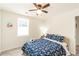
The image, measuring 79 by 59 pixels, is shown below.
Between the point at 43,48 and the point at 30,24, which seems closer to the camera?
the point at 43,48

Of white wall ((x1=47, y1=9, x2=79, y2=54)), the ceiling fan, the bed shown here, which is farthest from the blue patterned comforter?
the ceiling fan

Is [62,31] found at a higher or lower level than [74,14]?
lower

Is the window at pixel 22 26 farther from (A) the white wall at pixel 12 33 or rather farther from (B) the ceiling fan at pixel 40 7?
(B) the ceiling fan at pixel 40 7

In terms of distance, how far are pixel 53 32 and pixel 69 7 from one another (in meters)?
Answer: 0.33

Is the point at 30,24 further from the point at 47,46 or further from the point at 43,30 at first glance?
the point at 47,46

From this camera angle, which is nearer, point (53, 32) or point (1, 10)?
point (1, 10)

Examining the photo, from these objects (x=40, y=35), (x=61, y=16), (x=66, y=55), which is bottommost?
(x=66, y=55)

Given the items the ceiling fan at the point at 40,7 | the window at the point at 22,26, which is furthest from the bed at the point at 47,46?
the ceiling fan at the point at 40,7

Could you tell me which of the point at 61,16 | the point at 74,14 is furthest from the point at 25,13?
the point at 74,14

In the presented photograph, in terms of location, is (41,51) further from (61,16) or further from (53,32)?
(61,16)

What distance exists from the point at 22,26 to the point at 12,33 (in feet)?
0.46

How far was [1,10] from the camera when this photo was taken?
126cm

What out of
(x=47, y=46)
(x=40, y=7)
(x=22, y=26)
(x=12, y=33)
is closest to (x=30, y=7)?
(x=40, y=7)

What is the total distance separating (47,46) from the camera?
130 cm
